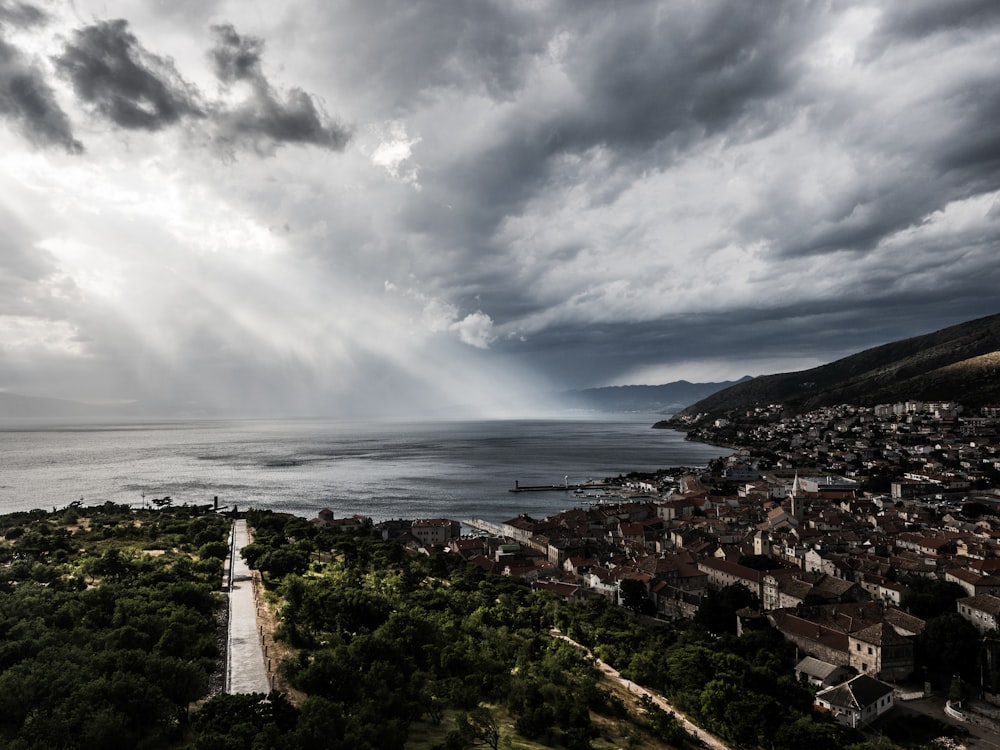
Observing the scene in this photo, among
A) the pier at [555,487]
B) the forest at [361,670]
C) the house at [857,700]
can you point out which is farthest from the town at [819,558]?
the forest at [361,670]

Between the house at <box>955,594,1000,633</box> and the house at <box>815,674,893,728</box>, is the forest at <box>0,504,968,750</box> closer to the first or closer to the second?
the house at <box>815,674,893,728</box>

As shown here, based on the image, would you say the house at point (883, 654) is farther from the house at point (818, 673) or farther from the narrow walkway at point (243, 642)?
the narrow walkway at point (243, 642)

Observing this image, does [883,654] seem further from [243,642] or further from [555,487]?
[555,487]

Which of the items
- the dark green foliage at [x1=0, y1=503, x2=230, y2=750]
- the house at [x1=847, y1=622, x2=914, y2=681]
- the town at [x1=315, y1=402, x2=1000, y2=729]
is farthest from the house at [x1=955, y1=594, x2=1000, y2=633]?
the dark green foliage at [x1=0, y1=503, x2=230, y2=750]

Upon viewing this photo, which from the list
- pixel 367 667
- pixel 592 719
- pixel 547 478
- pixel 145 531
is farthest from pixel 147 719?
pixel 547 478

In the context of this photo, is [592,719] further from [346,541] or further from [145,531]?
[145,531]

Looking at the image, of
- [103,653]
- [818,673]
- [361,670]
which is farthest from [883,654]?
[103,653]
